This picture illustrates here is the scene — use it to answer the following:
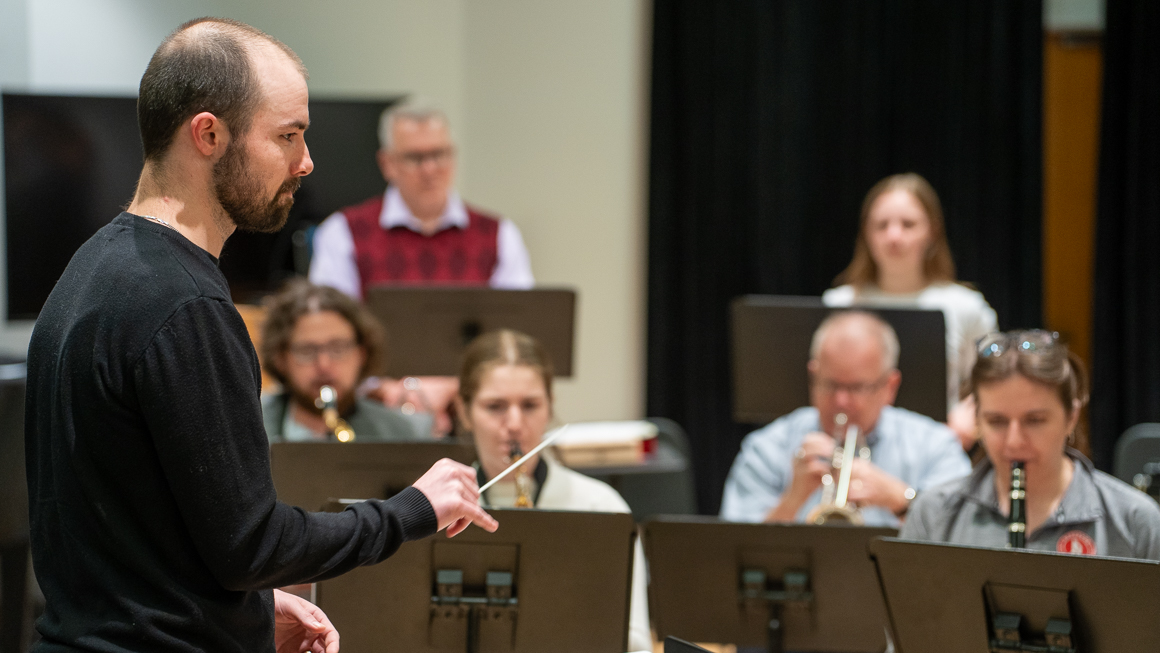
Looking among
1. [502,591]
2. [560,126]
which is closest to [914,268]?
[560,126]

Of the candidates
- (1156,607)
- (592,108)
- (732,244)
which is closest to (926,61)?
(732,244)

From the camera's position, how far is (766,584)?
2373mm

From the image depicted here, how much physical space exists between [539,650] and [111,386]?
3.49 feet

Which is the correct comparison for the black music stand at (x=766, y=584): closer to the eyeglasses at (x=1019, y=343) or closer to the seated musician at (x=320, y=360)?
the eyeglasses at (x=1019, y=343)

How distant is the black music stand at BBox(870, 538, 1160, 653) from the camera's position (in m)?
1.72

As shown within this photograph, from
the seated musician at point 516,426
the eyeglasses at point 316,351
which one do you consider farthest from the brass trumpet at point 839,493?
the eyeglasses at point 316,351

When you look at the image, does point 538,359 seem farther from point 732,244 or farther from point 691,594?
point 732,244

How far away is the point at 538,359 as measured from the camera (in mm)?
2711

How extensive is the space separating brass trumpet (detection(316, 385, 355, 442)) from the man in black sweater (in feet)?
5.60

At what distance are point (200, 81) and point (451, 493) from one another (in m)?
0.55

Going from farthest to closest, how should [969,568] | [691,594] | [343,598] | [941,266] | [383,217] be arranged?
[383,217] → [941,266] → [691,594] → [343,598] → [969,568]

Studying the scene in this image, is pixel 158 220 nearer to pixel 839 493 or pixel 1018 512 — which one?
pixel 1018 512

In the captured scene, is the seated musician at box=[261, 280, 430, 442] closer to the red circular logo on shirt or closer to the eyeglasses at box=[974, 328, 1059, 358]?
the eyeglasses at box=[974, 328, 1059, 358]

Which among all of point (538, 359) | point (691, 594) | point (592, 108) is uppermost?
point (592, 108)
